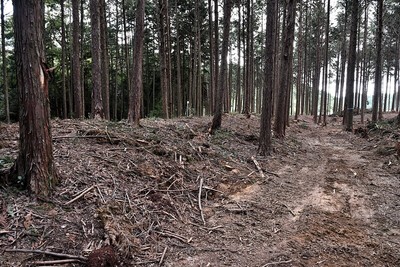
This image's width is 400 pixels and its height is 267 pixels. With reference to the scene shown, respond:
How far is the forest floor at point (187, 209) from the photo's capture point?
3842 millimetres

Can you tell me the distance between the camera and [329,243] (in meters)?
4.48

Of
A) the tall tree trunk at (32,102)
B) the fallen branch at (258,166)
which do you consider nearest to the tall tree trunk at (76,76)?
the fallen branch at (258,166)

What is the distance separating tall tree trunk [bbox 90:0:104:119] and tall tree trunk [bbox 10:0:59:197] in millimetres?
5936

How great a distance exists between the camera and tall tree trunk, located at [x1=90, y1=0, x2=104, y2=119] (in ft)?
32.4

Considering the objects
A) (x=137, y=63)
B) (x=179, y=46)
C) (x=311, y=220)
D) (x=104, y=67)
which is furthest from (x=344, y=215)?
(x=179, y=46)

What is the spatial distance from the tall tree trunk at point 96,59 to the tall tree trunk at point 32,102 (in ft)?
19.5

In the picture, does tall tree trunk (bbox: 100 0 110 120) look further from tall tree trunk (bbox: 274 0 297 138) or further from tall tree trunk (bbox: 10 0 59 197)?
tall tree trunk (bbox: 10 0 59 197)

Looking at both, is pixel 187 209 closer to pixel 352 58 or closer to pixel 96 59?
pixel 96 59

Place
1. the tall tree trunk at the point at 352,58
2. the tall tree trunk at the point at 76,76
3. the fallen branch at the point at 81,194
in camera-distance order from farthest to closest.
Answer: the tall tree trunk at the point at 352,58
the tall tree trunk at the point at 76,76
the fallen branch at the point at 81,194

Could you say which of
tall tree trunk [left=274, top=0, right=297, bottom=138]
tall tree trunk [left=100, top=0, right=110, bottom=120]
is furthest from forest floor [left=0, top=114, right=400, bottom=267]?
tall tree trunk [left=100, top=0, right=110, bottom=120]

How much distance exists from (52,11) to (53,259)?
24931mm

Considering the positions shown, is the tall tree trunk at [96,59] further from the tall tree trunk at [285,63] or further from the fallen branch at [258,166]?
the tall tree trunk at [285,63]

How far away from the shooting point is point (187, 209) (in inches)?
212

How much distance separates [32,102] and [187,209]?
9.58 feet
